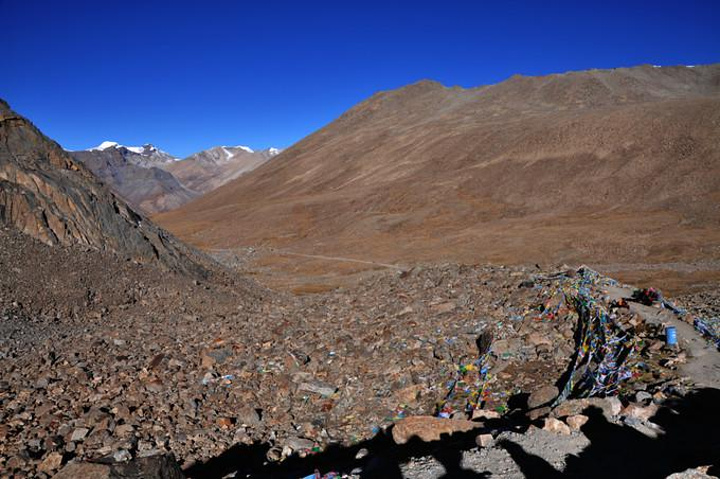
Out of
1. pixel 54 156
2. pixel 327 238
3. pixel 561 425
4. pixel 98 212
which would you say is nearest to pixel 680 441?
pixel 561 425

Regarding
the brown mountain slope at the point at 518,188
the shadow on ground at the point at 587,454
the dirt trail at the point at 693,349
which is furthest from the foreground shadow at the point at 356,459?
the brown mountain slope at the point at 518,188

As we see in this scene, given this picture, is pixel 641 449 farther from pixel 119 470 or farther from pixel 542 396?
pixel 119 470

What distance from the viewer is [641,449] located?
570 cm

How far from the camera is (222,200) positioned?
94.8 m

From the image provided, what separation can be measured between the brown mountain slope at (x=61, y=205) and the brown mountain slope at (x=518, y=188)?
21212mm

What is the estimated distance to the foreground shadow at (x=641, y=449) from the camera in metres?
5.27

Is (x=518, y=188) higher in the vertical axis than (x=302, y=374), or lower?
higher

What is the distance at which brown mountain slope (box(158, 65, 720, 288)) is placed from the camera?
118 ft

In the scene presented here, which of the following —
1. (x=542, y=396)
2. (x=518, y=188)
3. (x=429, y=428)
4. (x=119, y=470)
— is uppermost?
(x=518, y=188)

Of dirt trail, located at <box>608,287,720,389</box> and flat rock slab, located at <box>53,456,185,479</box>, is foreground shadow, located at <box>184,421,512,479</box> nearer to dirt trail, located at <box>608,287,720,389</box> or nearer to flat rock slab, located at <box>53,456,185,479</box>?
flat rock slab, located at <box>53,456,185,479</box>

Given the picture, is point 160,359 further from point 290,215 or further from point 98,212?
point 290,215

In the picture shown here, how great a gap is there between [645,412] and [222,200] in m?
94.4

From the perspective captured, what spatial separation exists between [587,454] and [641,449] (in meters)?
0.65

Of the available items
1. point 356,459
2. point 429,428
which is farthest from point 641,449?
point 356,459
